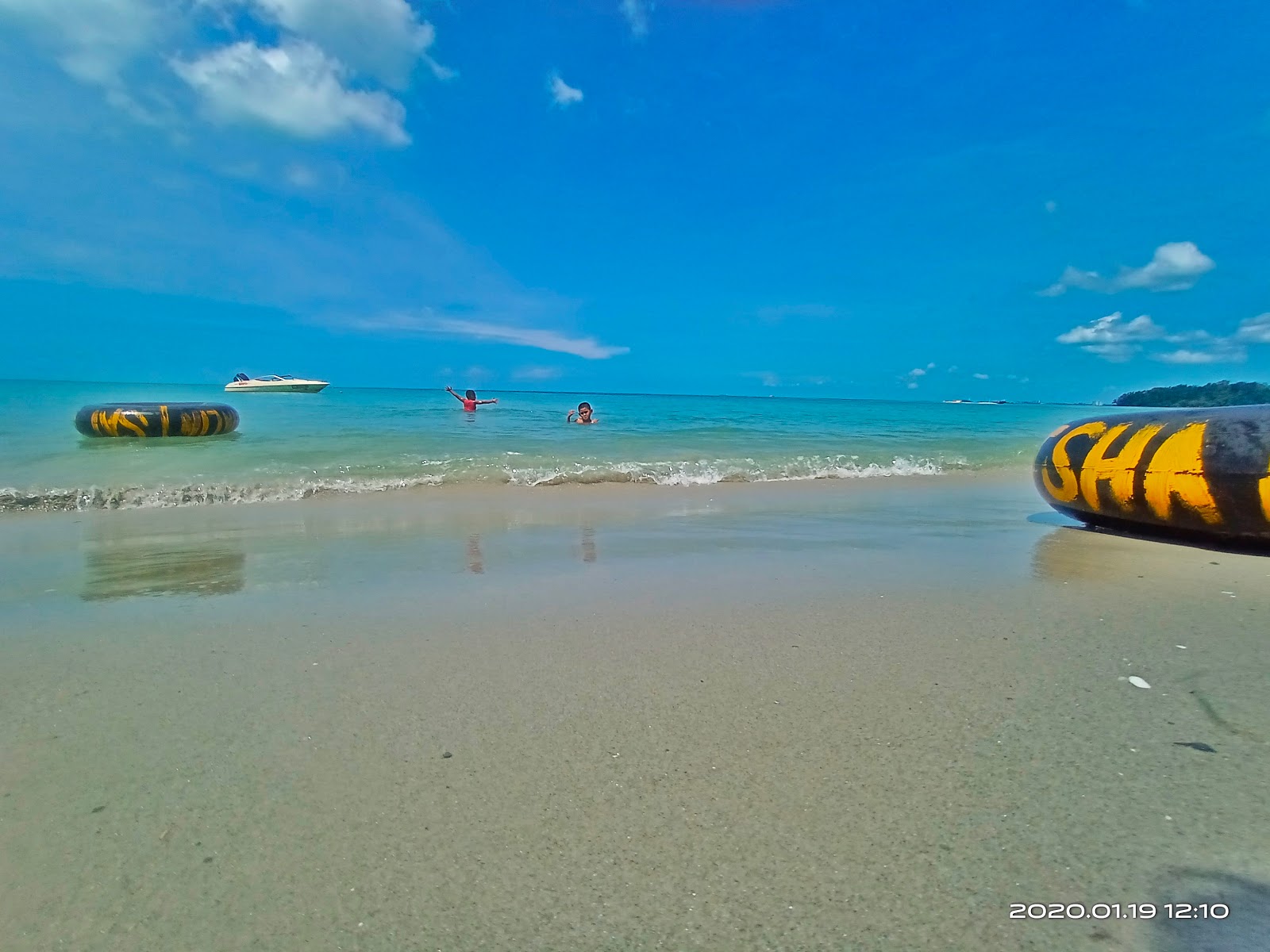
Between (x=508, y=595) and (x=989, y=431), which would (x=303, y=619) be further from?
(x=989, y=431)

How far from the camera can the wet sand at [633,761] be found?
148cm

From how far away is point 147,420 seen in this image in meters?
15.9

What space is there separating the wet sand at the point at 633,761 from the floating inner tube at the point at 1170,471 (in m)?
0.68

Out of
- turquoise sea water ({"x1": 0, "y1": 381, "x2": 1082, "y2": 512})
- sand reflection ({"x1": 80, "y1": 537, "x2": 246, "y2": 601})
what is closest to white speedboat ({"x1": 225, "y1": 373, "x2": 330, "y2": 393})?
turquoise sea water ({"x1": 0, "y1": 381, "x2": 1082, "y2": 512})

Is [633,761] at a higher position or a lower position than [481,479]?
lower

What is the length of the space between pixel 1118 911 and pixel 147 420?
63.3 ft

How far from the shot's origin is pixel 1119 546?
5227 millimetres

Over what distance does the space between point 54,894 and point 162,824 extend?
0.25m

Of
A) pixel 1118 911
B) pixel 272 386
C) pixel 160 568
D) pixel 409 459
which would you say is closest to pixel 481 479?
pixel 409 459

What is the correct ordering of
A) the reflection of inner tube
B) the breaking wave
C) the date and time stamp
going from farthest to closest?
the reflection of inner tube → the breaking wave → the date and time stamp

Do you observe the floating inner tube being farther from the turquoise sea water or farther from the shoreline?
the turquoise sea water

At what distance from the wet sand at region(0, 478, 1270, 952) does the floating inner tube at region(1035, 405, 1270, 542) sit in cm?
68

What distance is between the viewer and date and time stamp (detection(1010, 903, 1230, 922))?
1417 mm

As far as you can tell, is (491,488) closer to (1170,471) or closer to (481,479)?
(481,479)
